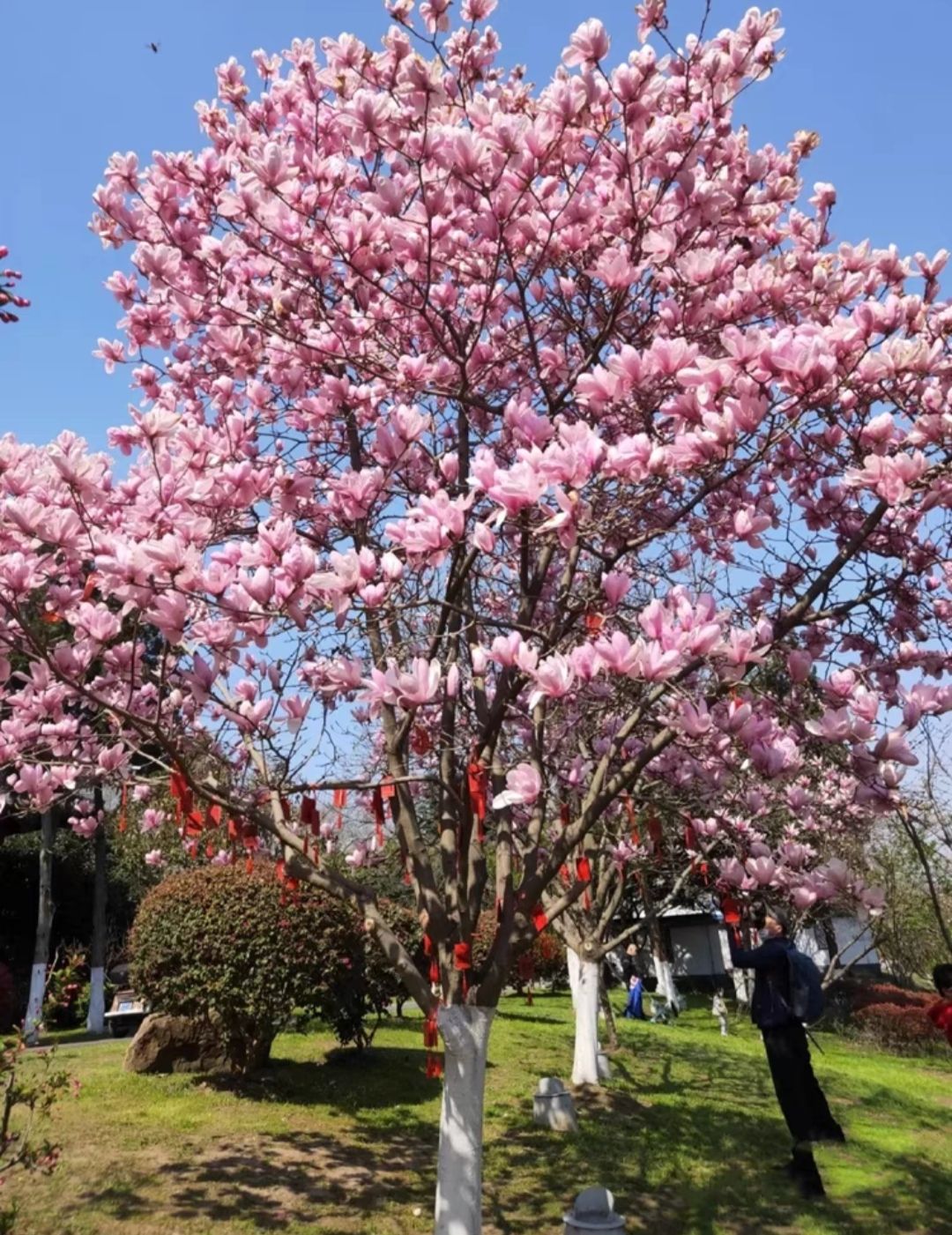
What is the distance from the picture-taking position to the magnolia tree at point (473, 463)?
3098 mm

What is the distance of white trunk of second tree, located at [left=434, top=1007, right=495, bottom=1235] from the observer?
3945 millimetres

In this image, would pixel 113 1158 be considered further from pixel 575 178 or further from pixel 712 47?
pixel 712 47

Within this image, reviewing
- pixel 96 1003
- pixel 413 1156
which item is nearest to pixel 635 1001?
pixel 96 1003

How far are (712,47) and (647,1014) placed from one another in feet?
68.5

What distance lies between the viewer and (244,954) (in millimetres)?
7559

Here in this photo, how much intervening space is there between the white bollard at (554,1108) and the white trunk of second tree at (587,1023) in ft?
4.49

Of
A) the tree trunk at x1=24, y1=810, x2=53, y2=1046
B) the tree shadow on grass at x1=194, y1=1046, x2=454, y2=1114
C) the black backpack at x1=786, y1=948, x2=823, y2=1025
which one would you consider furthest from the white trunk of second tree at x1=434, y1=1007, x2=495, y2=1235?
the tree trunk at x1=24, y1=810, x2=53, y2=1046

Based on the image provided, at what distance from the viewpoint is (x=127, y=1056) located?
334 inches

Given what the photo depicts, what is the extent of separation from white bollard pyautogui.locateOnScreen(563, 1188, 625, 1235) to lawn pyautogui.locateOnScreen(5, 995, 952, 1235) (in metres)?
1.39

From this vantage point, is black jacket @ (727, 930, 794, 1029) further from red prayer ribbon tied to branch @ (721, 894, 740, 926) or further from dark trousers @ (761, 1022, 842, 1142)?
red prayer ribbon tied to branch @ (721, 894, 740, 926)

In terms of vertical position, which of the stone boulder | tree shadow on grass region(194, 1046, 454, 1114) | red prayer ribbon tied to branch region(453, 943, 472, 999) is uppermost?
red prayer ribbon tied to branch region(453, 943, 472, 999)

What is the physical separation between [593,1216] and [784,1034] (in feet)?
7.71

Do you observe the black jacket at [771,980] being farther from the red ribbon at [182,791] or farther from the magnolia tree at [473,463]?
the red ribbon at [182,791]

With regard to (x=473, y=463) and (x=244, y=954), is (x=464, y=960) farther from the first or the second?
(x=244, y=954)
